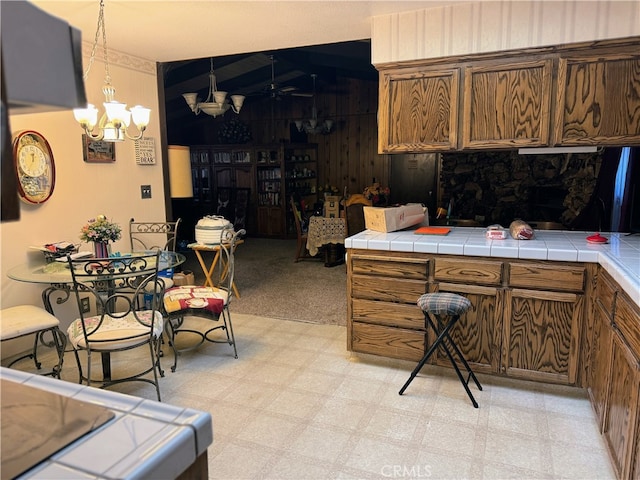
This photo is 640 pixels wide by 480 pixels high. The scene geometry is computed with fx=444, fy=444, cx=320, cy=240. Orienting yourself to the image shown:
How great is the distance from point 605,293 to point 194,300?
2497 millimetres

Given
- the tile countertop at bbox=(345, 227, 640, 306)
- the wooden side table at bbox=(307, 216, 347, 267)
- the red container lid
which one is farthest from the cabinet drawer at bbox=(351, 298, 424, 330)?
the wooden side table at bbox=(307, 216, 347, 267)

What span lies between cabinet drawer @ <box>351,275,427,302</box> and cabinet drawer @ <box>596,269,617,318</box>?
94cm

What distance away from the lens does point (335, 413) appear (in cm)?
250

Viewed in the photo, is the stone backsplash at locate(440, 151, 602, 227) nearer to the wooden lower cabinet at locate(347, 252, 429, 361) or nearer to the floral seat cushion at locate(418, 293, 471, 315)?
the wooden lower cabinet at locate(347, 252, 429, 361)

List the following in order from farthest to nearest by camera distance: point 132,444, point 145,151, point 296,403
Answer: point 145,151 → point 296,403 → point 132,444

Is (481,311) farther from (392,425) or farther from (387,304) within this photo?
(392,425)

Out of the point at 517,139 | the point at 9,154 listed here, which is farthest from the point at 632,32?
the point at 9,154

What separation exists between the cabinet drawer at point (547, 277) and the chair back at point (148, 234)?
2.86 meters

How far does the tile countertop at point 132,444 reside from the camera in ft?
2.22

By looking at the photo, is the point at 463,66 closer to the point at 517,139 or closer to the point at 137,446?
the point at 517,139

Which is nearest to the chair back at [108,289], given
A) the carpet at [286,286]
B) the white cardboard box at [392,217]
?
the white cardboard box at [392,217]

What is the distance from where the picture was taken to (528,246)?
2.62 meters

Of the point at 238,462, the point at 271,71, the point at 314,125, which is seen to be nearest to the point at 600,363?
the point at 238,462

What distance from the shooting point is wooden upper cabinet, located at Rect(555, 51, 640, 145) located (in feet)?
8.79
